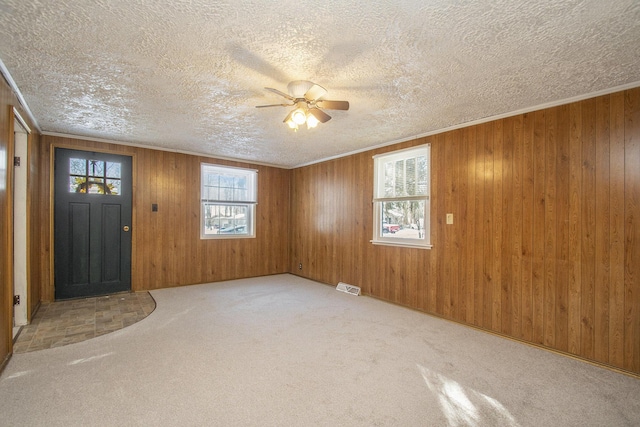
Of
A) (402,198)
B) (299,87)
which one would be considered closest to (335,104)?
(299,87)

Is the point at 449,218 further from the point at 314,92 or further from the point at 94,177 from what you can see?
the point at 94,177

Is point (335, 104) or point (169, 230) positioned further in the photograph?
point (169, 230)

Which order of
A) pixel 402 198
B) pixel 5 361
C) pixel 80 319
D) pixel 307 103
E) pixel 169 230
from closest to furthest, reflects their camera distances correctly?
pixel 5 361 → pixel 307 103 → pixel 80 319 → pixel 402 198 → pixel 169 230

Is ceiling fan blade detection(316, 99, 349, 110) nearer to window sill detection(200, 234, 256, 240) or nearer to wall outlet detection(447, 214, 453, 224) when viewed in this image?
wall outlet detection(447, 214, 453, 224)

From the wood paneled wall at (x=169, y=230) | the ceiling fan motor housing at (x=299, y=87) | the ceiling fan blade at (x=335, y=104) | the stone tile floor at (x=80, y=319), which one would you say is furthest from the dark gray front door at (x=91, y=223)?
the ceiling fan blade at (x=335, y=104)

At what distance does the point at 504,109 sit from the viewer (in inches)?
117

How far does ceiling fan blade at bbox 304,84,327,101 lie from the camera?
232 cm

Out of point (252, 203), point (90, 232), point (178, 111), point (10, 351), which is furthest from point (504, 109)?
point (90, 232)

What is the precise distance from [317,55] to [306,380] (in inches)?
94.6

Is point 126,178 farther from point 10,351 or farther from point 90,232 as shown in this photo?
point 10,351

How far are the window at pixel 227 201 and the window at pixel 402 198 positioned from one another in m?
2.69

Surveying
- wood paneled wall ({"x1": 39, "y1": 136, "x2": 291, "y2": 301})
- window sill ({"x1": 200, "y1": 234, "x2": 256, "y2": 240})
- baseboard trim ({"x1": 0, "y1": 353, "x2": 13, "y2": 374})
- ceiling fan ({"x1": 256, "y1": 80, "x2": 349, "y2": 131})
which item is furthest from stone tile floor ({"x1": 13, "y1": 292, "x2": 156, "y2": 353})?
ceiling fan ({"x1": 256, "y1": 80, "x2": 349, "y2": 131})

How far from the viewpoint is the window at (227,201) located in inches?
212

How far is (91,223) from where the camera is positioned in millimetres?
4367
